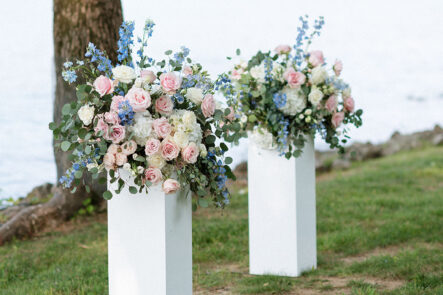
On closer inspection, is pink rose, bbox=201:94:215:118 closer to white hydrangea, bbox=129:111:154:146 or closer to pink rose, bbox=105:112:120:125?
white hydrangea, bbox=129:111:154:146

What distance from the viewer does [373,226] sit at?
6.69 m

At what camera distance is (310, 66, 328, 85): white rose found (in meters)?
4.68

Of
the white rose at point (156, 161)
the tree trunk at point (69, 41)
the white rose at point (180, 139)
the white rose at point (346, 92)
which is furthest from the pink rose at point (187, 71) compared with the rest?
the tree trunk at point (69, 41)

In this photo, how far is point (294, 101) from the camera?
4.67 metres

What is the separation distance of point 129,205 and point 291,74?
6.45 feet

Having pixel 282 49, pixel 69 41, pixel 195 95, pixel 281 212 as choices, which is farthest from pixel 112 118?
pixel 69 41

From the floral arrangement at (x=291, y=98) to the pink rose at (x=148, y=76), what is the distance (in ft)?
4.48

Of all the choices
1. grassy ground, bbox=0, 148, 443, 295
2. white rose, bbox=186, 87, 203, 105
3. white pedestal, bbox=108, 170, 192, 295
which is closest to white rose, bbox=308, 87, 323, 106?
grassy ground, bbox=0, 148, 443, 295

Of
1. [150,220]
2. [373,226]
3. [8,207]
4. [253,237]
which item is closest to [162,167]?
[150,220]

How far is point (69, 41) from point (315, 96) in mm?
3669

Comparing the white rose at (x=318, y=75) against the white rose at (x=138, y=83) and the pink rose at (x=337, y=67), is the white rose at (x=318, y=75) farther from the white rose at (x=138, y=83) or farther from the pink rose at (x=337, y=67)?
the white rose at (x=138, y=83)

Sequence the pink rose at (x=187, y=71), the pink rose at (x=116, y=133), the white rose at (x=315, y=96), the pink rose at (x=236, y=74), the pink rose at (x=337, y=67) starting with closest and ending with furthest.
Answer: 1. the pink rose at (x=116, y=133)
2. the pink rose at (x=187, y=71)
3. the white rose at (x=315, y=96)
4. the pink rose at (x=337, y=67)
5. the pink rose at (x=236, y=74)

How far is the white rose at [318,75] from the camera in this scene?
468 cm

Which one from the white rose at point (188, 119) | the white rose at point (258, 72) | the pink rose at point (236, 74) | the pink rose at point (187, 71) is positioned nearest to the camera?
the white rose at point (188, 119)
